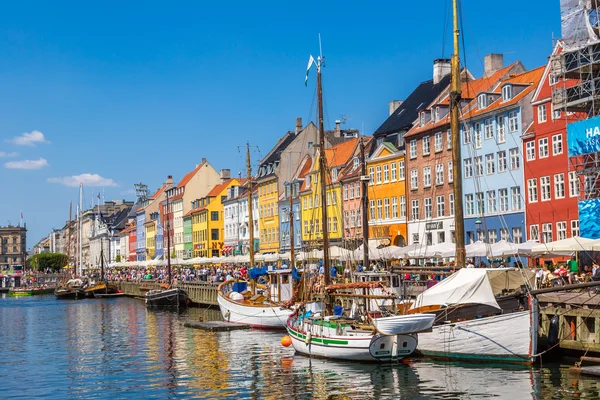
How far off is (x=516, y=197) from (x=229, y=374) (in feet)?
113

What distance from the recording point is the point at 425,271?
41000mm

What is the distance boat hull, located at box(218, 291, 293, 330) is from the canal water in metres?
1.35

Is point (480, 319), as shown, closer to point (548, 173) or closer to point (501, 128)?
point (548, 173)

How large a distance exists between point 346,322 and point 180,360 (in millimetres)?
8098

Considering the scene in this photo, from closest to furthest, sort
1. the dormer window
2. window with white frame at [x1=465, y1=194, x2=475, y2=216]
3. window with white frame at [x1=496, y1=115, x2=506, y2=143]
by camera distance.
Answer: the dormer window → window with white frame at [x1=496, y1=115, x2=506, y2=143] → window with white frame at [x1=465, y1=194, x2=475, y2=216]

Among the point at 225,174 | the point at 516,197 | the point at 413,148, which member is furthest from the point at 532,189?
the point at 225,174

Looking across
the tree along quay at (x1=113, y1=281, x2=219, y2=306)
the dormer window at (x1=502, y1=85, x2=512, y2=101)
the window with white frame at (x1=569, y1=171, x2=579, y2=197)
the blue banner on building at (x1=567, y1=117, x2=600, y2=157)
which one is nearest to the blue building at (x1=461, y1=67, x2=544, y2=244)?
the dormer window at (x1=502, y1=85, x2=512, y2=101)

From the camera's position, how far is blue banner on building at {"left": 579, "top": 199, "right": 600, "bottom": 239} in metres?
48.2

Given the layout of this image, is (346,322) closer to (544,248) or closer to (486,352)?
(486,352)

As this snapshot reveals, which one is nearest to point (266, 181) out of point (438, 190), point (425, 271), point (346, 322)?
point (438, 190)

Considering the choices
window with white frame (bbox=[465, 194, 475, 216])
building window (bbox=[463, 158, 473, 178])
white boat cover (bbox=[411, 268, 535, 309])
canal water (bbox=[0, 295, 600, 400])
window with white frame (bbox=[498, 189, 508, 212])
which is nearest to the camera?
canal water (bbox=[0, 295, 600, 400])

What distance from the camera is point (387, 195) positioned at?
256 ft

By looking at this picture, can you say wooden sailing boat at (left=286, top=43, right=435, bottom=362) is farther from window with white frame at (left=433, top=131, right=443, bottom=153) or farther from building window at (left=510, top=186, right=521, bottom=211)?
window with white frame at (left=433, top=131, right=443, bottom=153)

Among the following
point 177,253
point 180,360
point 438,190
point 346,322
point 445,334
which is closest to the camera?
point 445,334
